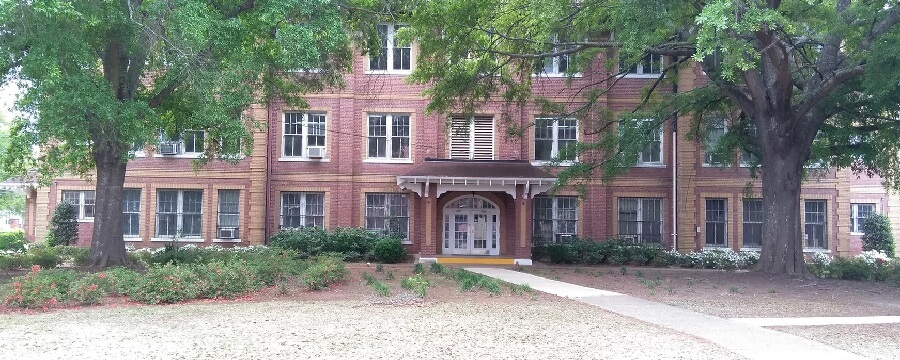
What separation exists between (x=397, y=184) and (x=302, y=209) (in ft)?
12.7

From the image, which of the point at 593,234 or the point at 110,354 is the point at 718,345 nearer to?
the point at 110,354

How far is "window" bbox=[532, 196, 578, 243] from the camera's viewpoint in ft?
89.4

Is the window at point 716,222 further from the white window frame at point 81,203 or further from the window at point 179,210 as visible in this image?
the white window frame at point 81,203

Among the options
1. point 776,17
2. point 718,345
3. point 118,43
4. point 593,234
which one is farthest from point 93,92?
point 593,234

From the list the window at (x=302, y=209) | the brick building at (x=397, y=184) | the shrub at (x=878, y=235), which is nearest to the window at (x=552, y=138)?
the brick building at (x=397, y=184)

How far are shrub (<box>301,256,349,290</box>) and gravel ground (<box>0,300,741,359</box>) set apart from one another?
2.02m

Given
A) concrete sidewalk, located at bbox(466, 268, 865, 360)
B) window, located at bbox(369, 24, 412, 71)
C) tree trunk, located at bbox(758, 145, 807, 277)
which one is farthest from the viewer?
window, located at bbox(369, 24, 412, 71)

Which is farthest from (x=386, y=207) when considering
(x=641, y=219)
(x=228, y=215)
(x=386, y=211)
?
(x=641, y=219)

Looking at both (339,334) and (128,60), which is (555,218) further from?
(339,334)

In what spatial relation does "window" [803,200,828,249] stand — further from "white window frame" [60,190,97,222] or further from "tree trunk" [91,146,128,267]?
"white window frame" [60,190,97,222]

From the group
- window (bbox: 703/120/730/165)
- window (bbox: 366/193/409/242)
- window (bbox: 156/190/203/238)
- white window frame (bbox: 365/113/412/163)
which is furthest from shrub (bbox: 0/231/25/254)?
window (bbox: 703/120/730/165)

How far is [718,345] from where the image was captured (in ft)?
31.6

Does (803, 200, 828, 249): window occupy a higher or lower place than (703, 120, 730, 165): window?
lower

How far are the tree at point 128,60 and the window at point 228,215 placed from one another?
982 centimetres
